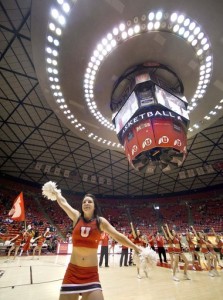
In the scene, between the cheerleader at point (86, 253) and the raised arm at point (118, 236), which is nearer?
the cheerleader at point (86, 253)

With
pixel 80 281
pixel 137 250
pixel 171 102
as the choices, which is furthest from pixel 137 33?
pixel 80 281

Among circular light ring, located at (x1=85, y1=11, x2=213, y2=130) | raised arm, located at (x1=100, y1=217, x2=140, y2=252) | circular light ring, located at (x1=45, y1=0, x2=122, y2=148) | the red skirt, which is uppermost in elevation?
circular light ring, located at (x1=85, y1=11, x2=213, y2=130)

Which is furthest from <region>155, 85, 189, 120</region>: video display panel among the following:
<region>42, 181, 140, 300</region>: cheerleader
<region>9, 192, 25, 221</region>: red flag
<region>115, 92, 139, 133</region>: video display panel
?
<region>9, 192, 25, 221</region>: red flag

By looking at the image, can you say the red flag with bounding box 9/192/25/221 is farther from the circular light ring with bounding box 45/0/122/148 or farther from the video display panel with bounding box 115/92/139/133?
the video display panel with bounding box 115/92/139/133

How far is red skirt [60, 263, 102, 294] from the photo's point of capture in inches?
96.9

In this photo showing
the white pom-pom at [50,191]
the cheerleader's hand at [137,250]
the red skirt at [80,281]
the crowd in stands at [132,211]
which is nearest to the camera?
the red skirt at [80,281]

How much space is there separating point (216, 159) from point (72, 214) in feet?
77.0

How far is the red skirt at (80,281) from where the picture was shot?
8.07 ft

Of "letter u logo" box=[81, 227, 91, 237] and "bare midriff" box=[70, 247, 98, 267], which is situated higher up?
"letter u logo" box=[81, 227, 91, 237]

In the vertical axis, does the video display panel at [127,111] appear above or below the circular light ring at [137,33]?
below

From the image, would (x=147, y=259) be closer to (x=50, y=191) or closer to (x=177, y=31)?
(x=50, y=191)

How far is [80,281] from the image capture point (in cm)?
252

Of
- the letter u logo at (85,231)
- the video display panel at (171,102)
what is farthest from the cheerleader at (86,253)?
the video display panel at (171,102)

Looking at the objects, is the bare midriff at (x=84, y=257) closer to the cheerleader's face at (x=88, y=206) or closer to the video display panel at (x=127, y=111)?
the cheerleader's face at (x=88, y=206)
